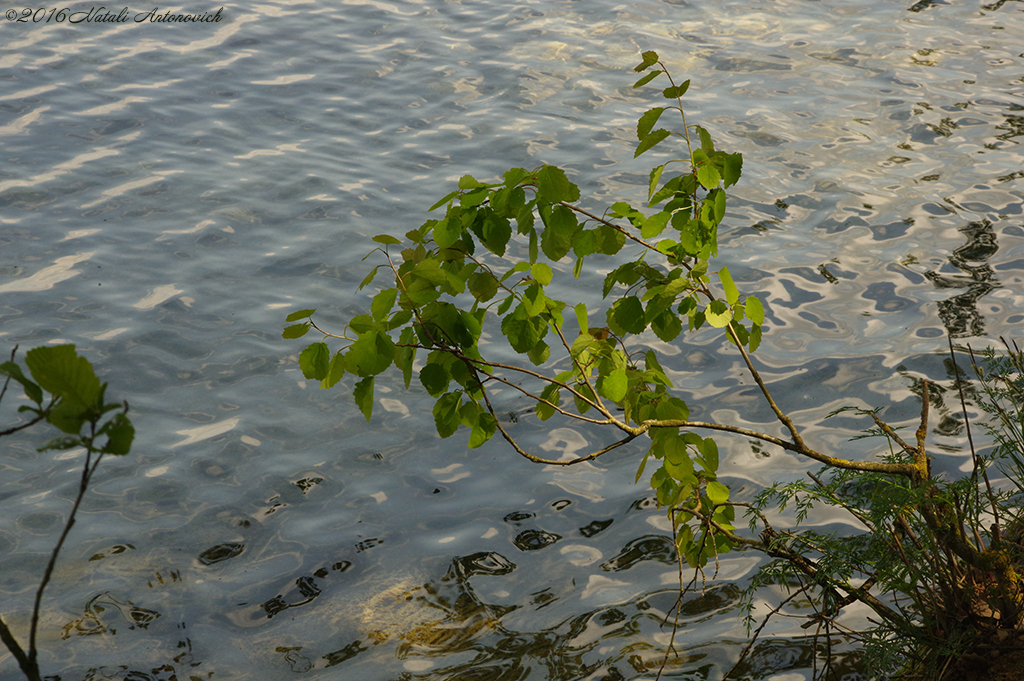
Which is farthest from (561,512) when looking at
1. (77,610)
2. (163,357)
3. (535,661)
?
(163,357)

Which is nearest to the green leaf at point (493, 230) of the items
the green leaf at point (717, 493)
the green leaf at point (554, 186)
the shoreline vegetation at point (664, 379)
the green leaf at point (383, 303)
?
the shoreline vegetation at point (664, 379)

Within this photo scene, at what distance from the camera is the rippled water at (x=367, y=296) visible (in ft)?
8.91

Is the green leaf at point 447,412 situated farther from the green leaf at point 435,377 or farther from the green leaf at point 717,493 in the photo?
the green leaf at point 717,493

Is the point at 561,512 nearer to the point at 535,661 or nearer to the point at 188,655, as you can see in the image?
the point at 535,661

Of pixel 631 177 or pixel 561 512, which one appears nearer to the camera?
pixel 561 512

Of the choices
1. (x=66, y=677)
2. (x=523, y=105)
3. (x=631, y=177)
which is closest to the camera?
(x=66, y=677)

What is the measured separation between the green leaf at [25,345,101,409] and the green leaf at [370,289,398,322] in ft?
2.39

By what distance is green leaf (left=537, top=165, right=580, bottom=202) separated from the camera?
1.70m

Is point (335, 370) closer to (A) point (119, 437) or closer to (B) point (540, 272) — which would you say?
(B) point (540, 272)

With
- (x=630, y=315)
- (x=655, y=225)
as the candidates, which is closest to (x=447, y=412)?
(x=630, y=315)

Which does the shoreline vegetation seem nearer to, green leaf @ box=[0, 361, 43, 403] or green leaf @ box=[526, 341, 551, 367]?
green leaf @ box=[526, 341, 551, 367]

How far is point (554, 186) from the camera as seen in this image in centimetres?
171

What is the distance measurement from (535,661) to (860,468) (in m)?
1.17

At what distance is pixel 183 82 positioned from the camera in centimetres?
679
